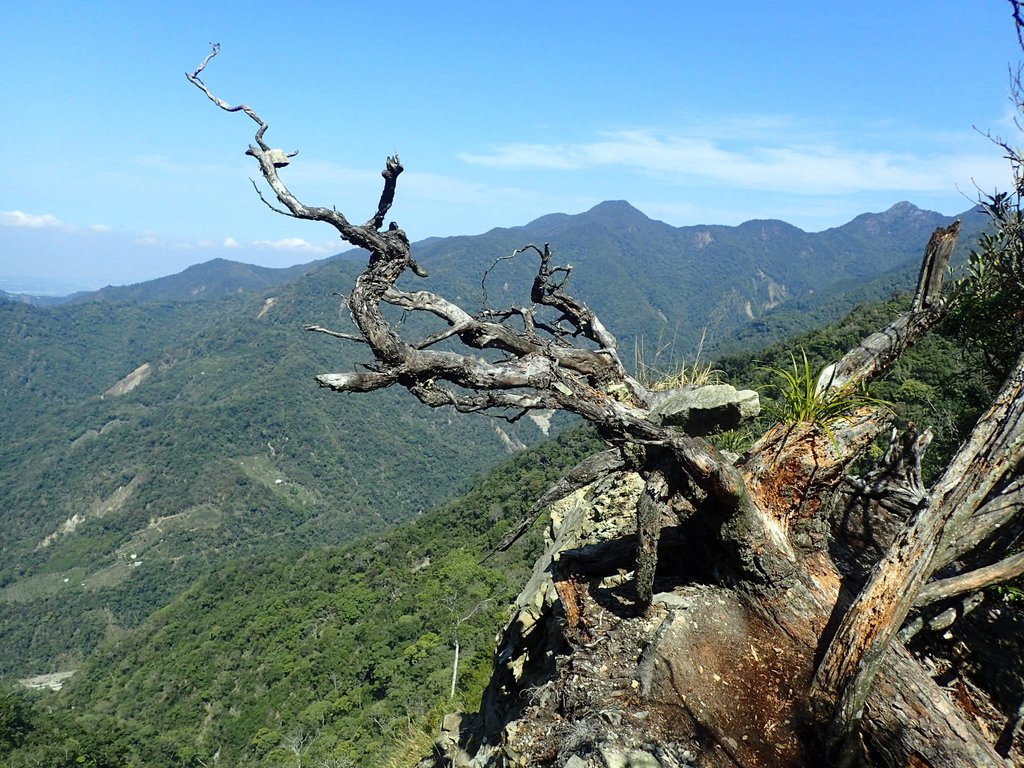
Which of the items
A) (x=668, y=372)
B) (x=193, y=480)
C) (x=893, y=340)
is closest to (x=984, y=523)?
(x=893, y=340)

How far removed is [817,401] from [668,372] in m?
2.19

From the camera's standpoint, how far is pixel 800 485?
4.48 meters

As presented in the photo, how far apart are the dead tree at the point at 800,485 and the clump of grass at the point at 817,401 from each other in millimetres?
68

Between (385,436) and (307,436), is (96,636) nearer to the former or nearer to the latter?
(307,436)

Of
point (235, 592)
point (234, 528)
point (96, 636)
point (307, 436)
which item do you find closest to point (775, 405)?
point (235, 592)

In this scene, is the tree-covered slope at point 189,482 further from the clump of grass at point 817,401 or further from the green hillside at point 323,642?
the clump of grass at point 817,401

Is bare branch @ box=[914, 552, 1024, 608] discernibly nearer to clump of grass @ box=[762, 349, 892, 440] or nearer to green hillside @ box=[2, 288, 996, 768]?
clump of grass @ box=[762, 349, 892, 440]

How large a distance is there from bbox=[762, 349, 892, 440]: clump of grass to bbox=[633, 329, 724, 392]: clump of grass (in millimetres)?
1382

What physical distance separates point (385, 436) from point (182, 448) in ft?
166

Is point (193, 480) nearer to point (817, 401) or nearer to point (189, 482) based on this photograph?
point (189, 482)

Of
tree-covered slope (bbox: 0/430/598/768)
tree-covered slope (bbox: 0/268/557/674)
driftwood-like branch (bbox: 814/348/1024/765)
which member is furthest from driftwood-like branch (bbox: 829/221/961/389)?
tree-covered slope (bbox: 0/268/557/674)

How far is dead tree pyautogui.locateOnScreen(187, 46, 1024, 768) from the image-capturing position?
3398mm

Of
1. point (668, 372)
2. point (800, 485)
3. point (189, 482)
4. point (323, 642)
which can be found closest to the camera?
point (800, 485)

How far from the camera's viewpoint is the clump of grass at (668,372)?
19.7 feet
